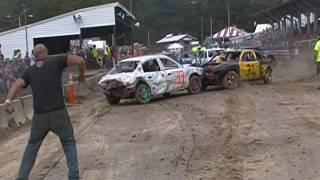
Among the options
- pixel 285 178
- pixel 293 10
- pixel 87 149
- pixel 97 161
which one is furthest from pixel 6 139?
pixel 293 10

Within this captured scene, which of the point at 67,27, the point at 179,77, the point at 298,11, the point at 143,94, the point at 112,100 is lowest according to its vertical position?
the point at 112,100

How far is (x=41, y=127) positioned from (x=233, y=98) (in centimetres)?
1217

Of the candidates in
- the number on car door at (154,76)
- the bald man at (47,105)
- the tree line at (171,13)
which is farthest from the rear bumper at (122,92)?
the tree line at (171,13)

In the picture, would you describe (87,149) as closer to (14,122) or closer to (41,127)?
(41,127)

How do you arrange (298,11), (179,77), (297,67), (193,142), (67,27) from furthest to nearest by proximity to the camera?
1. (298,11)
2. (67,27)
3. (297,67)
4. (179,77)
5. (193,142)

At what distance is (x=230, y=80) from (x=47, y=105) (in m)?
15.5

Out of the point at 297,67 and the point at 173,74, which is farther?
the point at 297,67

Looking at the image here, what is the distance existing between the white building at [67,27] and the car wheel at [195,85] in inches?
629

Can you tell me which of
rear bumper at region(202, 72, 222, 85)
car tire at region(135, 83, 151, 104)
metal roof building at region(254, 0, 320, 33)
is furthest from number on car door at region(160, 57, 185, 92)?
metal roof building at region(254, 0, 320, 33)

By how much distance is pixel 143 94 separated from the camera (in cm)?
→ 2012

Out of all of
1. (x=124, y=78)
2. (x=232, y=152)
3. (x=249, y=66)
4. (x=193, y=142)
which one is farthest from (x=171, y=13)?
(x=232, y=152)

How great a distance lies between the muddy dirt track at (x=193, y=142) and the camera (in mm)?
9438

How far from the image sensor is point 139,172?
9555 millimetres

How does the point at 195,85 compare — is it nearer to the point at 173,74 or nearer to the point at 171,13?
the point at 173,74
